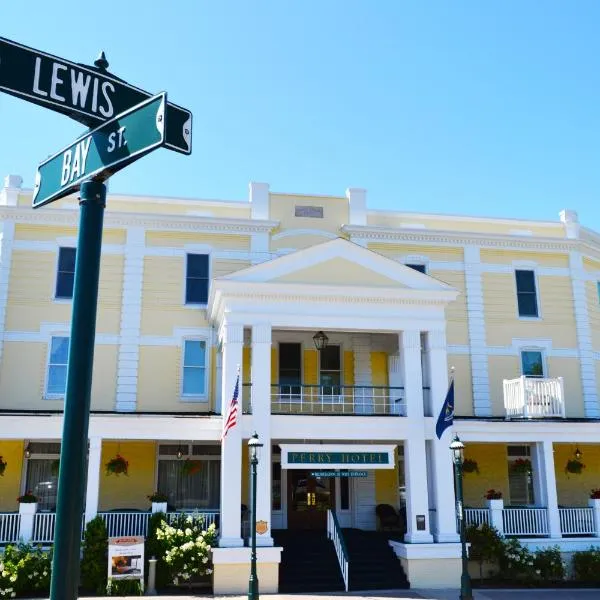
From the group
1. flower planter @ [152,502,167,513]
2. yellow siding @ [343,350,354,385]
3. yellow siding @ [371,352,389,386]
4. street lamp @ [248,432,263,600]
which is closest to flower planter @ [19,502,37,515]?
flower planter @ [152,502,167,513]

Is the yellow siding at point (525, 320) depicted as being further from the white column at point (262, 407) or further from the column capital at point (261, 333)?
the white column at point (262, 407)

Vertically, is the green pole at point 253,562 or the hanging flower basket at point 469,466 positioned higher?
the hanging flower basket at point 469,466

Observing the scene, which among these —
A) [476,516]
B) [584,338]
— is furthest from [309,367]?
[584,338]

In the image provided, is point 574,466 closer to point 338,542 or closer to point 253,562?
point 338,542

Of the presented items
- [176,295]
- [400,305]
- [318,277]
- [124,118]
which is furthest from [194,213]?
[124,118]

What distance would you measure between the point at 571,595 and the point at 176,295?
1369cm

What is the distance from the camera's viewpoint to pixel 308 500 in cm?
2181

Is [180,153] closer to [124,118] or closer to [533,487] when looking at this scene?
[124,118]

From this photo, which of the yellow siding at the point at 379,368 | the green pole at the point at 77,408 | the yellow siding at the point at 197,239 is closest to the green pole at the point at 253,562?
the yellow siding at the point at 379,368

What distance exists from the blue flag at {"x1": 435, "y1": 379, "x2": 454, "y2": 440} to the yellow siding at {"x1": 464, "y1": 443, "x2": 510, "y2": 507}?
5097 mm

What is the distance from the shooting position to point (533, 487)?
22.5 meters

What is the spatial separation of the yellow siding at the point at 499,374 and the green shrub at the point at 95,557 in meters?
12.7

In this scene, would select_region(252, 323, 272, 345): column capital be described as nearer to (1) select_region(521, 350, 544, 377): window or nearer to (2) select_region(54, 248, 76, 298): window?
(2) select_region(54, 248, 76, 298): window

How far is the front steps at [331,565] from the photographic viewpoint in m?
17.4
